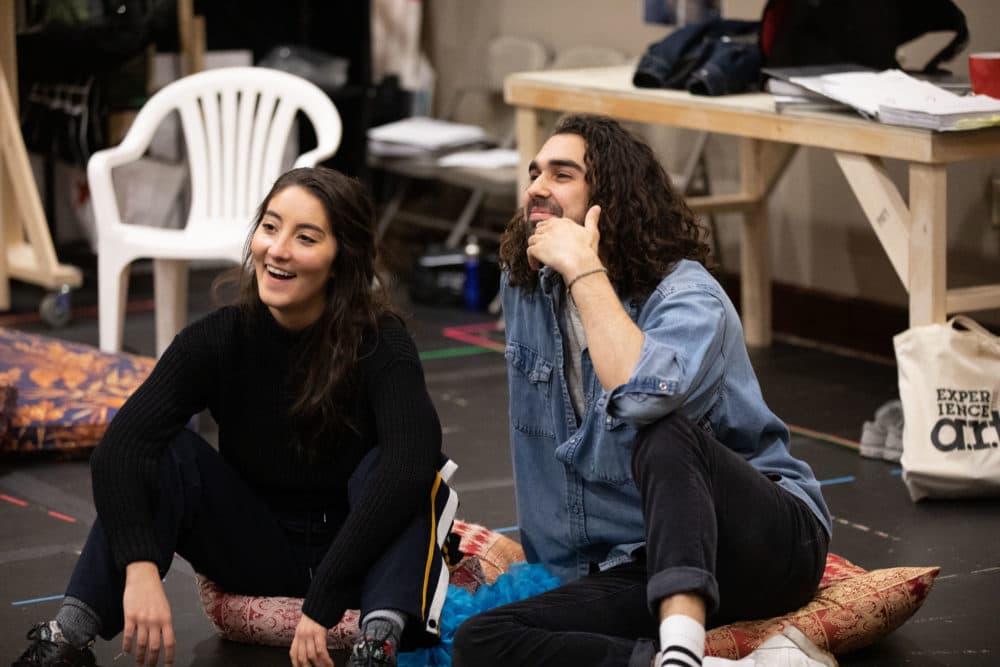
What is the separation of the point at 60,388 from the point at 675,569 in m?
2.48

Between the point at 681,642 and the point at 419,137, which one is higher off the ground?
the point at 419,137

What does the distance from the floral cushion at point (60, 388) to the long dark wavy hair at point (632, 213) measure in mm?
1798

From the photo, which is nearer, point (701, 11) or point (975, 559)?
point (975, 559)

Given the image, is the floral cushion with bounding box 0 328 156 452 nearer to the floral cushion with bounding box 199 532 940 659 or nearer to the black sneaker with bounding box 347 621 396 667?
the floral cushion with bounding box 199 532 940 659

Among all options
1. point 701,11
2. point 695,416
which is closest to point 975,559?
point 695,416

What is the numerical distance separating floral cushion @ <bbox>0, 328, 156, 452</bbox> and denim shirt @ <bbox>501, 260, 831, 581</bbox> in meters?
1.67

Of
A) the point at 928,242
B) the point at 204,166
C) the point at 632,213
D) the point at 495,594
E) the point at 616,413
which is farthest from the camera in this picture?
the point at 204,166

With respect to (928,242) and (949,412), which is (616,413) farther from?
(928,242)

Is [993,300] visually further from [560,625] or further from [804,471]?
[560,625]

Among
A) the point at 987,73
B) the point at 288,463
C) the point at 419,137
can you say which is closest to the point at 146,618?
the point at 288,463

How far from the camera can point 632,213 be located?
8.57 ft

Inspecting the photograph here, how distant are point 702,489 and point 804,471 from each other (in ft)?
1.21

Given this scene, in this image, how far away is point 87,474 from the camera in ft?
13.1

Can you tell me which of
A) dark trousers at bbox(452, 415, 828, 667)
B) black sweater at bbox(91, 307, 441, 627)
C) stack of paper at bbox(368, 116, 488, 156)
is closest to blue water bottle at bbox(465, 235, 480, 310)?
stack of paper at bbox(368, 116, 488, 156)
